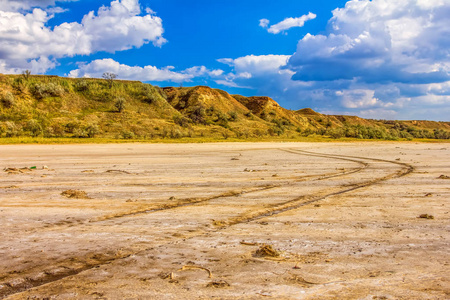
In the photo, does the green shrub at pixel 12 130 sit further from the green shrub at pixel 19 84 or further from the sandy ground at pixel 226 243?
the sandy ground at pixel 226 243

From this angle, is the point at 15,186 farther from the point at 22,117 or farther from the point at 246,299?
the point at 22,117

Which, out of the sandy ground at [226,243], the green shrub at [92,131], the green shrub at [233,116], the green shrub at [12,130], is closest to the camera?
the sandy ground at [226,243]

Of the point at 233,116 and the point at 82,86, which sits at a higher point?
the point at 82,86

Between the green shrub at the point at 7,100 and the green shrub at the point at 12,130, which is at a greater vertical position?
the green shrub at the point at 7,100

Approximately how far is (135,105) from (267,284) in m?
74.1

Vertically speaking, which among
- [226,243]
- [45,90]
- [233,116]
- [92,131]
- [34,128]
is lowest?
[226,243]

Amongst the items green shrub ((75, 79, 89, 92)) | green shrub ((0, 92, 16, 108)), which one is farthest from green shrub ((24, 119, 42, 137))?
green shrub ((75, 79, 89, 92))

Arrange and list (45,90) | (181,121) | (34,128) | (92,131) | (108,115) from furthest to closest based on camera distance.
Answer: (181,121)
(45,90)
(108,115)
(92,131)
(34,128)

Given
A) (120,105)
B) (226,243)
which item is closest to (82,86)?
(120,105)

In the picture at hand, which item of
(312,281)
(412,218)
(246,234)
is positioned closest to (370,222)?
(412,218)

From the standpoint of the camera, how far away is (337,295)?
273cm

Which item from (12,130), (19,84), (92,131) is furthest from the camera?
(19,84)

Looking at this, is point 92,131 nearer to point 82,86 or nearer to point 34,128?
point 34,128

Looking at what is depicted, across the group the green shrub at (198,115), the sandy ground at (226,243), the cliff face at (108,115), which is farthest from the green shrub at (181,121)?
the sandy ground at (226,243)
